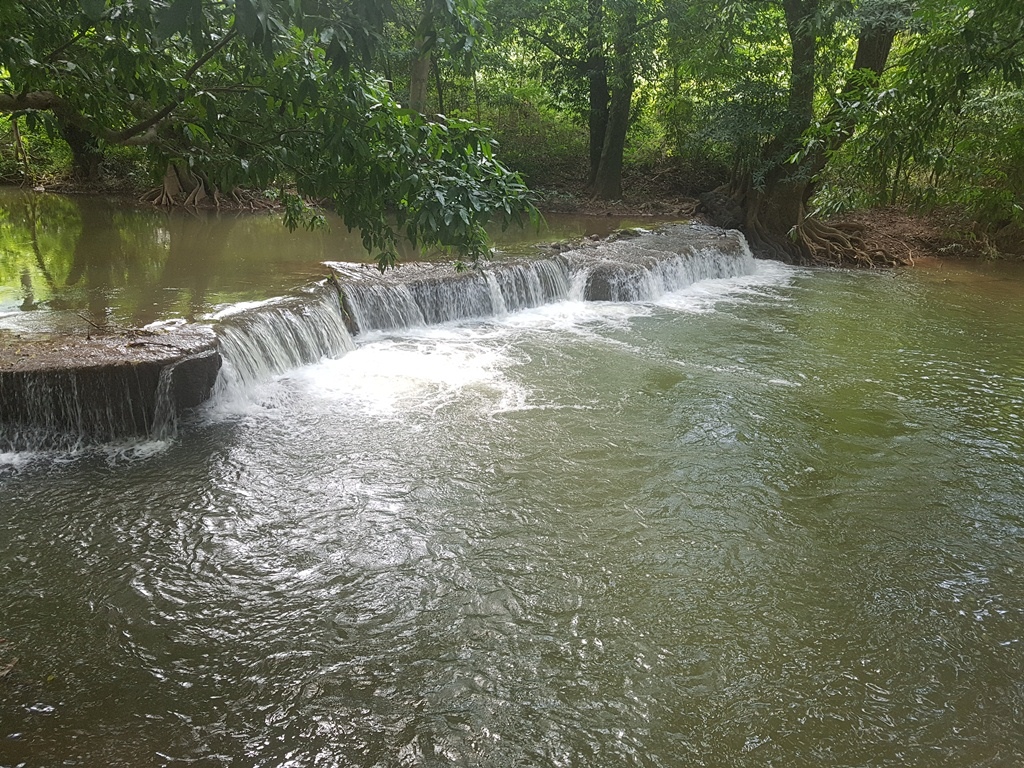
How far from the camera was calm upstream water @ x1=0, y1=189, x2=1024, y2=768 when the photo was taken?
3465 mm

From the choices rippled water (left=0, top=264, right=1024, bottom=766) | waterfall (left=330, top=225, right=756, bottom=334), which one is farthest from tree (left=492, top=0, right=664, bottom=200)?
rippled water (left=0, top=264, right=1024, bottom=766)

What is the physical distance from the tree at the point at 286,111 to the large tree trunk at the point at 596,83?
1634cm

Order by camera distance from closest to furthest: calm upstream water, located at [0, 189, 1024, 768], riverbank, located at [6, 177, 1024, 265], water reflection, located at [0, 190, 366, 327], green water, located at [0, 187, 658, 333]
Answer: calm upstream water, located at [0, 189, 1024, 768]
green water, located at [0, 187, 658, 333]
water reflection, located at [0, 190, 366, 327]
riverbank, located at [6, 177, 1024, 265]

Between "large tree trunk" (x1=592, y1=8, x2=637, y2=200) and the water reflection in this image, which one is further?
"large tree trunk" (x1=592, y1=8, x2=637, y2=200)

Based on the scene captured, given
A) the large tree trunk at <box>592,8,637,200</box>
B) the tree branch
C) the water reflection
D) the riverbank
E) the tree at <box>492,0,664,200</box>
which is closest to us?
the tree branch

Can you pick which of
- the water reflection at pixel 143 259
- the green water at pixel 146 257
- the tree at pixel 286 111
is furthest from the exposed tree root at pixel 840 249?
the tree at pixel 286 111

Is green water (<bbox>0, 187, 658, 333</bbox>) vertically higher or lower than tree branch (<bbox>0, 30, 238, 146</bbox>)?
lower

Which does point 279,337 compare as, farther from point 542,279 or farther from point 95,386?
point 542,279

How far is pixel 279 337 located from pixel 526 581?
15.4 ft

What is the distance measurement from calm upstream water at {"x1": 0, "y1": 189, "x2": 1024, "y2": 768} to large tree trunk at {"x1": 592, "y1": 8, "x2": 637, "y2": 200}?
12928 millimetres

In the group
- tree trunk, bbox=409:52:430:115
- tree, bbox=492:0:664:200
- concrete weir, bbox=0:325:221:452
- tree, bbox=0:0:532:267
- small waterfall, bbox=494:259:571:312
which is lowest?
concrete weir, bbox=0:325:221:452

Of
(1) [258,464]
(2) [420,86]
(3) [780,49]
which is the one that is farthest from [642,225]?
(1) [258,464]

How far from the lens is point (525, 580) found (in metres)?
4.61

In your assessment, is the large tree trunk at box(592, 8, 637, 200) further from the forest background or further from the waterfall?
the waterfall
